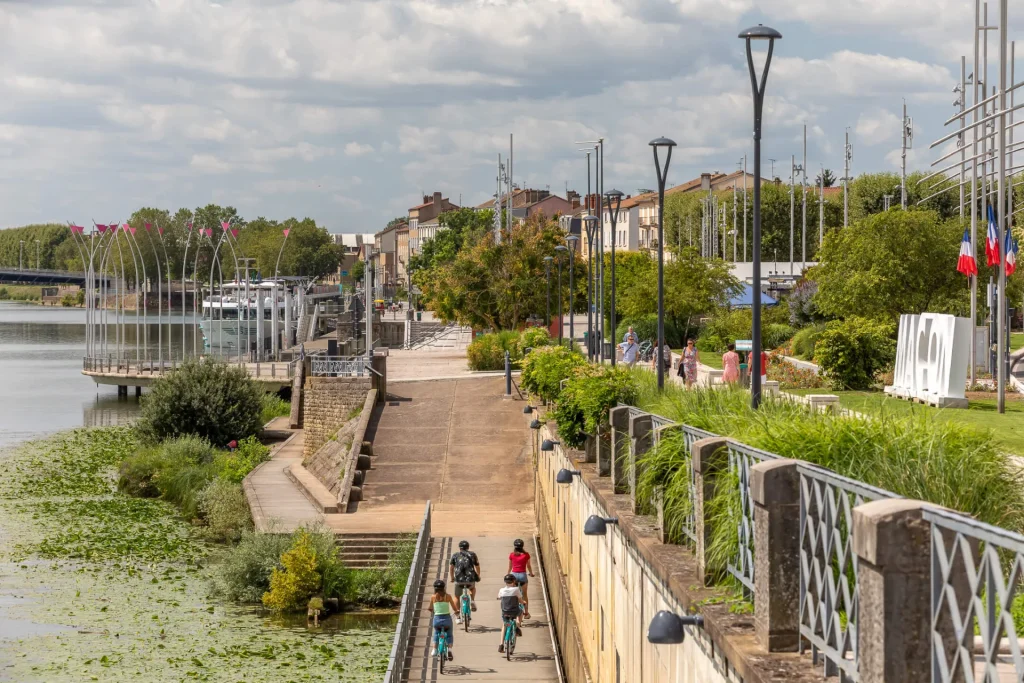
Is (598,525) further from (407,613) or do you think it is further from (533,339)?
(533,339)

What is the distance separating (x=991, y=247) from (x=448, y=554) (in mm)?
14519

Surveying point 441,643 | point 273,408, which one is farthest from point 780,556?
point 273,408

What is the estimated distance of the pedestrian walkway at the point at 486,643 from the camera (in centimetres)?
1848

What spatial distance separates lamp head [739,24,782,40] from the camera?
12945 millimetres

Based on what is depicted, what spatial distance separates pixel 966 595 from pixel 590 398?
12.1 metres

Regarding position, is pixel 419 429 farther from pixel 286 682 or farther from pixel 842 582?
pixel 842 582

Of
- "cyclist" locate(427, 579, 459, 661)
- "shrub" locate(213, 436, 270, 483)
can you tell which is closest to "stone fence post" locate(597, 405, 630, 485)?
"cyclist" locate(427, 579, 459, 661)

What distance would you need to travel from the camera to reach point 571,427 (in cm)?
1828

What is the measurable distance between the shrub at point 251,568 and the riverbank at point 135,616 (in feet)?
1.28

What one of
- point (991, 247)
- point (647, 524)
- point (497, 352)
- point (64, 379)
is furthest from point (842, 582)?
point (64, 379)

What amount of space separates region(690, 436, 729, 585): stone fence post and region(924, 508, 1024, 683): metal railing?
3.07 meters

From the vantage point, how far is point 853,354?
32469 mm

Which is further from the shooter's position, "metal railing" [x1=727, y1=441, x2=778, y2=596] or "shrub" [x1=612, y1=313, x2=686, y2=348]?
"shrub" [x1=612, y1=313, x2=686, y2=348]

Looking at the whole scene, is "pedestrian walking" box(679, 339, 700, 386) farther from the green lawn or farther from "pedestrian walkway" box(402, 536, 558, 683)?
"pedestrian walkway" box(402, 536, 558, 683)
